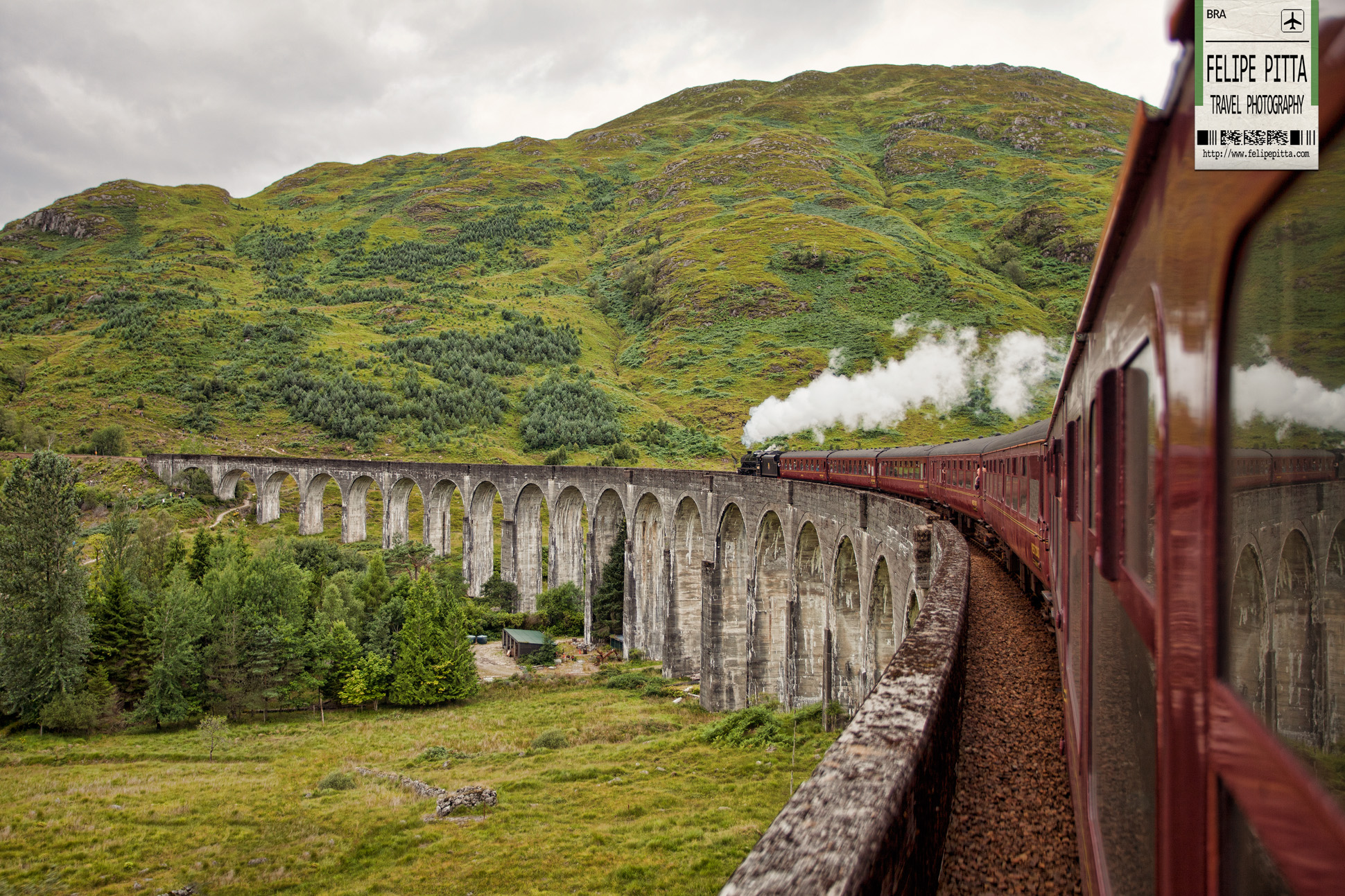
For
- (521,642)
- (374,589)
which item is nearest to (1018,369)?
(521,642)

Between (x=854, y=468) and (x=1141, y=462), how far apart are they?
2085 cm

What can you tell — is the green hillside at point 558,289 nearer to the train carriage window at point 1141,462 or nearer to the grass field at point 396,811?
the grass field at point 396,811

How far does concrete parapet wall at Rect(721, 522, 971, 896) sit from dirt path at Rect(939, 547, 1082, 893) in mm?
223

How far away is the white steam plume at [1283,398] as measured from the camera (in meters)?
0.88

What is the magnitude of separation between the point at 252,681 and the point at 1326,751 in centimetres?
3750

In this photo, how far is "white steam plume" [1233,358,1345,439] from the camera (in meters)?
0.88

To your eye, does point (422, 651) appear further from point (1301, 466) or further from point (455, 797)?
point (1301, 466)

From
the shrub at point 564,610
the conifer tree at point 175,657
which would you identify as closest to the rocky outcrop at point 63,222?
the conifer tree at point 175,657

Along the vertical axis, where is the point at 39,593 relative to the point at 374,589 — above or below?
above

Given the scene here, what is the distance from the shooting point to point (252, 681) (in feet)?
103

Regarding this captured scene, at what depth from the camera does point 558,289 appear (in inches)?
5256

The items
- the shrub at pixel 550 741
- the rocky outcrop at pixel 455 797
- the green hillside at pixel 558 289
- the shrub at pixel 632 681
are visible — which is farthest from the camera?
the green hillside at pixel 558 289

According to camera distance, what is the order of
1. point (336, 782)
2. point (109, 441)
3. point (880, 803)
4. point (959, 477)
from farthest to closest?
point (109, 441)
point (336, 782)
point (959, 477)
point (880, 803)

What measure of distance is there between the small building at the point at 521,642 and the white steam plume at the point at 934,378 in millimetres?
37421
